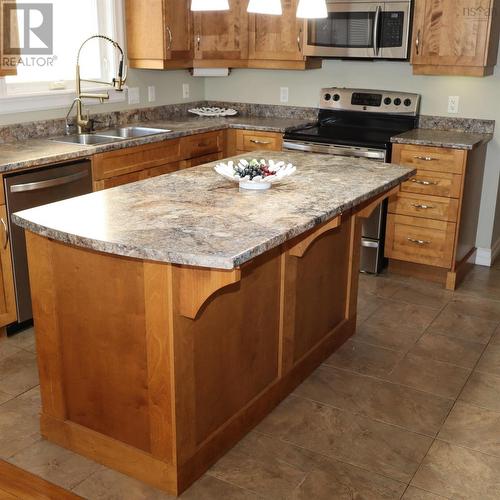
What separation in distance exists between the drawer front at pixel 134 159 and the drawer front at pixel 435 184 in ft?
5.21

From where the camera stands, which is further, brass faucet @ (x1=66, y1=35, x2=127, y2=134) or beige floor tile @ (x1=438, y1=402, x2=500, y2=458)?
brass faucet @ (x1=66, y1=35, x2=127, y2=134)

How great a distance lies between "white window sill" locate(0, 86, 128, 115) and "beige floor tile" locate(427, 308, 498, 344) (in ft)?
9.00

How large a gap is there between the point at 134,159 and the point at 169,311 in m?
2.27

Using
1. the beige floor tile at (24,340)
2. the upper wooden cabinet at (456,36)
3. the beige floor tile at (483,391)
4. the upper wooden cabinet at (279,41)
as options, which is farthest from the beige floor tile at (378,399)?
the upper wooden cabinet at (279,41)

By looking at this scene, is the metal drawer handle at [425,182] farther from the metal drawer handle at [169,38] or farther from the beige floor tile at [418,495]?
the beige floor tile at [418,495]

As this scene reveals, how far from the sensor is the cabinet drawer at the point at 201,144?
15.0 feet

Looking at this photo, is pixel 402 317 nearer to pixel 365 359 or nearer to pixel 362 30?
pixel 365 359

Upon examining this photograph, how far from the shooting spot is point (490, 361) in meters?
3.33

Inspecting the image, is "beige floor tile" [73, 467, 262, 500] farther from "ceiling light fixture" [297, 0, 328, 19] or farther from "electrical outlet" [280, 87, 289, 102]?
"electrical outlet" [280, 87, 289, 102]

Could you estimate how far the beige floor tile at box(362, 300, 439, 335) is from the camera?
373 centimetres

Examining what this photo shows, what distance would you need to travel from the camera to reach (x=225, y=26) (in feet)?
16.3

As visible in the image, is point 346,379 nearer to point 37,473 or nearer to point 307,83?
point 37,473

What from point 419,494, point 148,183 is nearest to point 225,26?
point 148,183

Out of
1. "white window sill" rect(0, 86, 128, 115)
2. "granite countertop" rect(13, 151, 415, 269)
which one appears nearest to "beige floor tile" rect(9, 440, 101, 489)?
"granite countertop" rect(13, 151, 415, 269)
